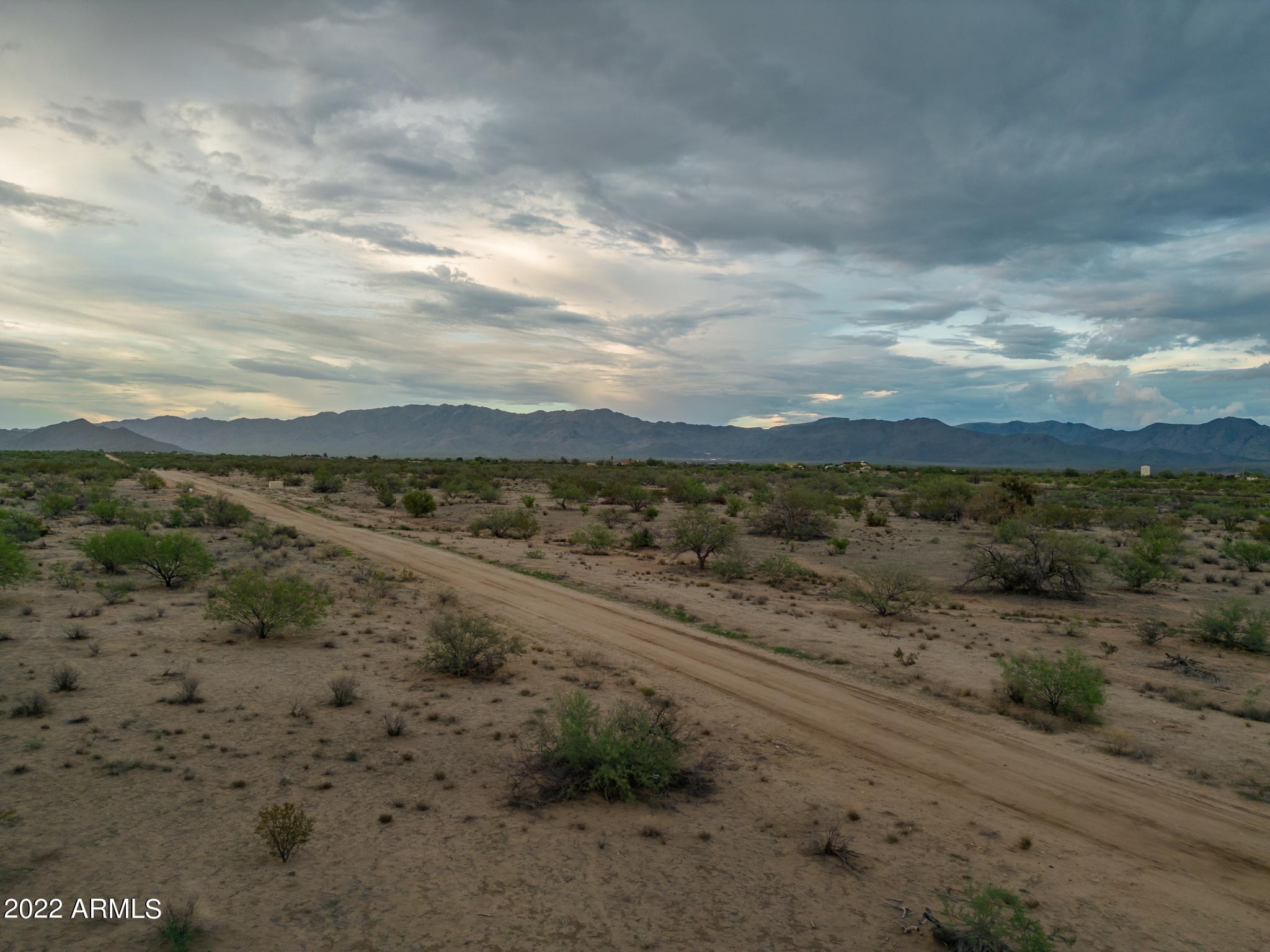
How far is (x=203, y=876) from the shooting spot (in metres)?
6.55

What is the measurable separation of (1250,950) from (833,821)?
3912 mm

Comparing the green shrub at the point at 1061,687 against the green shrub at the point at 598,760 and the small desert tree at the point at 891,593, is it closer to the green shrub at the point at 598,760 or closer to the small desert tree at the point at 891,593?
the small desert tree at the point at 891,593

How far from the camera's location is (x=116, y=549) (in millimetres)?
19203

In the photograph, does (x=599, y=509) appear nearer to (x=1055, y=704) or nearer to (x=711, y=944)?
(x=1055, y=704)

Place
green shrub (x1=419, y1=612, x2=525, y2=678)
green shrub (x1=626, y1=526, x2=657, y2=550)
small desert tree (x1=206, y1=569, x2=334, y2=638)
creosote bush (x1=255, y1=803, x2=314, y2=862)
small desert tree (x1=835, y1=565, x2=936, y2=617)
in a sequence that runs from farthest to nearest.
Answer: green shrub (x1=626, y1=526, x2=657, y2=550) → small desert tree (x1=835, y1=565, x2=936, y2=617) → small desert tree (x1=206, y1=569, x2=334, y2=638) → green shrub (x1=419, y1=612, x2=525, y2=678) → creosote bush (x1=255, y1=803, x2=314, y2=862)

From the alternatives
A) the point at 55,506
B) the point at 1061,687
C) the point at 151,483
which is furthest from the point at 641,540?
the point at 151,483

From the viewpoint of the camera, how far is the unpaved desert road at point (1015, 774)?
734 cm

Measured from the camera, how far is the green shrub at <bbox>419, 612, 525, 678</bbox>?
43.9 feet

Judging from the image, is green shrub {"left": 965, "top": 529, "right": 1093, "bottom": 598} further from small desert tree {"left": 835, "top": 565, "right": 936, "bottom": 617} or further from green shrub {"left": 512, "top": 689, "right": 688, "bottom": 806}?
green shrub {"left": 512, "top": 689, "right": 688, "bottom": 806}

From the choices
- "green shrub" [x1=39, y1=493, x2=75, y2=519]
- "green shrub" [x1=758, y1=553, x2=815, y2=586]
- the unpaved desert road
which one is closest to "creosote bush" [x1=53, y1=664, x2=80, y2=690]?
the unpaved desert road

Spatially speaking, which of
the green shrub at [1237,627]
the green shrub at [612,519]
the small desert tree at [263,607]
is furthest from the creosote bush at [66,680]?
the green shrub at [612,519]

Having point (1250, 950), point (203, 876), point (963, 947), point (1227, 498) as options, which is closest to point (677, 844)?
point (963, 947)

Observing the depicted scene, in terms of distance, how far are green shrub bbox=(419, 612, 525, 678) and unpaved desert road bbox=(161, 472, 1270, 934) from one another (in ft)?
9.58

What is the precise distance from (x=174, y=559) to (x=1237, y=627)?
28865 mm
